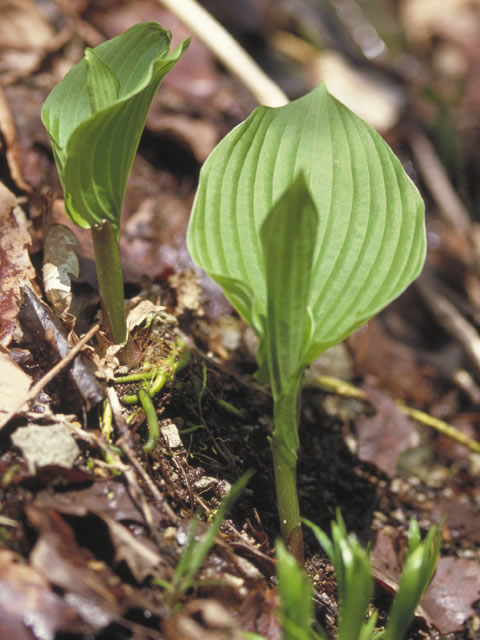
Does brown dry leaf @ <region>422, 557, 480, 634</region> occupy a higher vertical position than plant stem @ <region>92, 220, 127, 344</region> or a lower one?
lower

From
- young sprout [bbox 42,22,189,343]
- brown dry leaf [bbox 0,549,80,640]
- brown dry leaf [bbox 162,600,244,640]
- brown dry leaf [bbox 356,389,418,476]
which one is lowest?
brown dry leaf [bbox 356,389,418,476]

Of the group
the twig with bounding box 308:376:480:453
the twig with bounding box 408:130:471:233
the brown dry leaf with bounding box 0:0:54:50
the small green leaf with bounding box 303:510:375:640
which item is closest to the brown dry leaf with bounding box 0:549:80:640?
the small green leaf with bounding box 303:510:375:640

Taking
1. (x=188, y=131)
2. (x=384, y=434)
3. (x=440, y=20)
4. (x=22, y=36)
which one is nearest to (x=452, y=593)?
(x=384, y=434)

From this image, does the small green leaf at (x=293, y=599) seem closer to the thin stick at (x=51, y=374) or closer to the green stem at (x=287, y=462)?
the green stem at (x=287, y=462)

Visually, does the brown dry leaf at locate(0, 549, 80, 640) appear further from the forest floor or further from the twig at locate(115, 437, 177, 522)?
the twig at locate(115, 437, 177, 522)

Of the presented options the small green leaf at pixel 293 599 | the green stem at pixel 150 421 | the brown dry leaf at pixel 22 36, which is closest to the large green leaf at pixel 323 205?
the green stem at pixel 150 421

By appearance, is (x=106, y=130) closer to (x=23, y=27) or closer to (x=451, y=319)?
(x=451, y=319)
